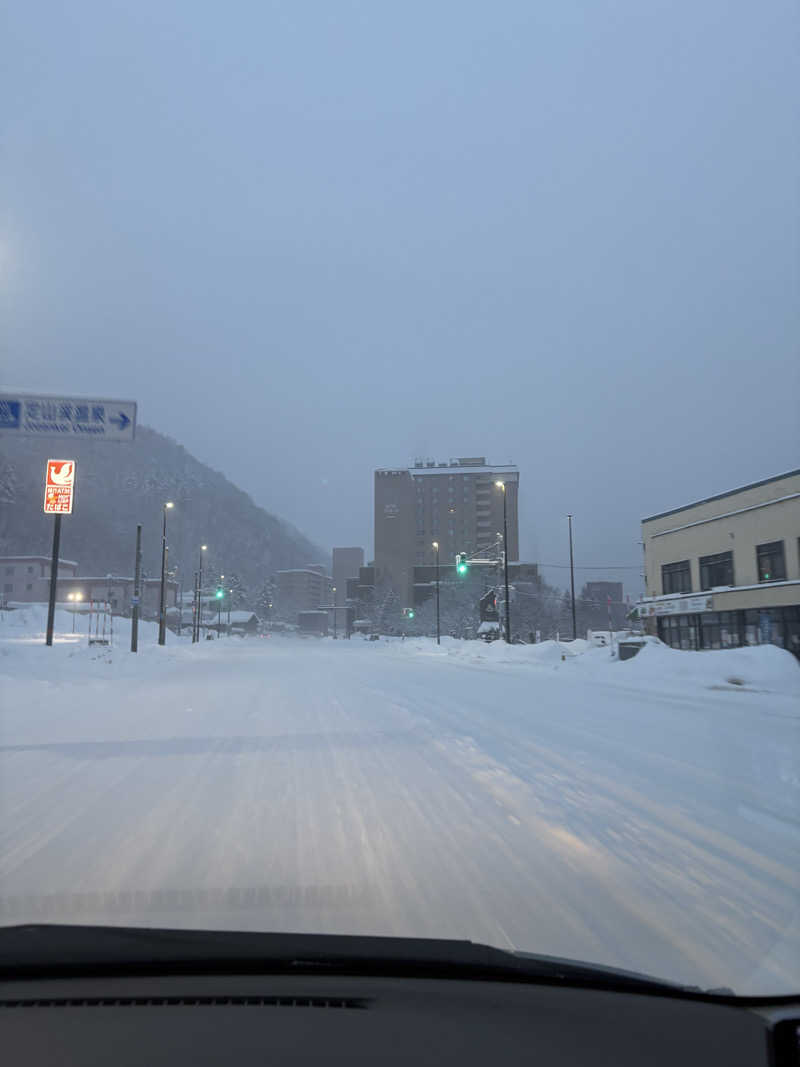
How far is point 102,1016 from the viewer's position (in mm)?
2342

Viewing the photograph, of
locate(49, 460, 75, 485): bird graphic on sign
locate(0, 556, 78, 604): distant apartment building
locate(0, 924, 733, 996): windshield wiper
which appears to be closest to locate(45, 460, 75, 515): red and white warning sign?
locate(49, 460, 75, 485): bird graphic on sign

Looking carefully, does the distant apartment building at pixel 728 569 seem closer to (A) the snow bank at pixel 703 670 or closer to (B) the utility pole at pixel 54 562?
(A) the snow bank at pixel 703 670

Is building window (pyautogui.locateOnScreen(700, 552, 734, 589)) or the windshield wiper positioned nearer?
the windshield wiper

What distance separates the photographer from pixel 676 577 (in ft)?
150

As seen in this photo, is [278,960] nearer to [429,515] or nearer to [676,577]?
[676,577]

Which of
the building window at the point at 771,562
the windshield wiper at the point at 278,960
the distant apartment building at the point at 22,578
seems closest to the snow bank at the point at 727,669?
the windshield wiper at the point at 278,960

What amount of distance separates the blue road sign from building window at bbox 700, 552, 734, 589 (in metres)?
36.4

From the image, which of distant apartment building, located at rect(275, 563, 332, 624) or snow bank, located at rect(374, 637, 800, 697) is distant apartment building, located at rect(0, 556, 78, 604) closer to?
distant apartment building, located at rect(275, 563, 332, 624)

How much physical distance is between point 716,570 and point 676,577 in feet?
14.9

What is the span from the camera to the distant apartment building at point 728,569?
35125 millimetres

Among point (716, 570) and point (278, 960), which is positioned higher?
point (716, 570)

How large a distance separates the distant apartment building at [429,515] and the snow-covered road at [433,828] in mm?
126940

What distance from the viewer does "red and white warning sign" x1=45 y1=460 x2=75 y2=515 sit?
19.0 m

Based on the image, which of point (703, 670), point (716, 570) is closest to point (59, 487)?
point (703, 670)
